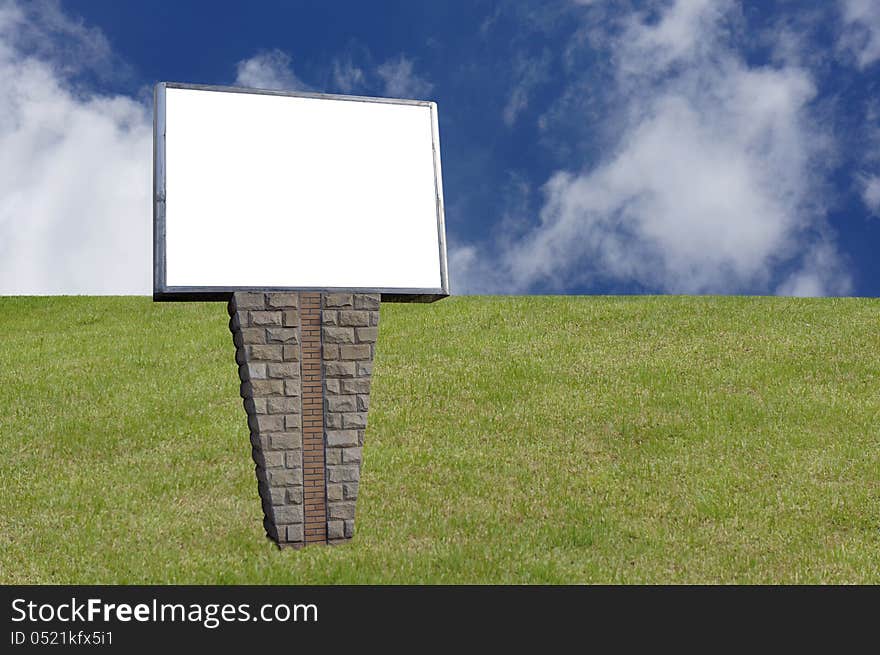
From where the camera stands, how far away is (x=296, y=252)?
12.1 m

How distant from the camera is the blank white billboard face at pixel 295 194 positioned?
1173cm

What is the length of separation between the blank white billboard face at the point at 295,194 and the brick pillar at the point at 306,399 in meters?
0.38

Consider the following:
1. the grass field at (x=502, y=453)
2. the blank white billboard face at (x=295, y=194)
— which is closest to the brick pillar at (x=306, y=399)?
the blank white billboard face at (x=295, y=194)

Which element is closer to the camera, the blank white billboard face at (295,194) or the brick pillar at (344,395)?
the blank white billboard face at (295,194)

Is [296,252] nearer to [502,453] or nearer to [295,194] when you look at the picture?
[295,194]

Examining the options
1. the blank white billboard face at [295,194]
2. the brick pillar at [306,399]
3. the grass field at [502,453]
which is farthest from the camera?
the grass field at [502,453]

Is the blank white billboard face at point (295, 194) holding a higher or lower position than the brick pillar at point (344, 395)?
higher

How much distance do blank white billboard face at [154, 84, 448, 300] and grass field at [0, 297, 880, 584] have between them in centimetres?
409

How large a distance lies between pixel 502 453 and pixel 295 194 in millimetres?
7775

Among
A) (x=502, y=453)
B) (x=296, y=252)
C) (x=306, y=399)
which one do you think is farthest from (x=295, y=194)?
(x=502, y=453)

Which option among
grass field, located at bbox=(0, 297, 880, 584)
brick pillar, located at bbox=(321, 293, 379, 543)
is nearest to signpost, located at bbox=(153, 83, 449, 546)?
brick pillar, located at bbox=(321, 293, 379, 543)

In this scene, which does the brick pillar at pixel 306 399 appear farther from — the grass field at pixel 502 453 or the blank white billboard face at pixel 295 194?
the grass field at pixel 502 453

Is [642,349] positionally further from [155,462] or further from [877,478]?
[155,462]

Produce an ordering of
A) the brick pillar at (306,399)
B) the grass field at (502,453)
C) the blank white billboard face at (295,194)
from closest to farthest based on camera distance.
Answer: the blank white billboard face at (295,194) < the brick pillar at (306,399) < the grass field at (502,453)
